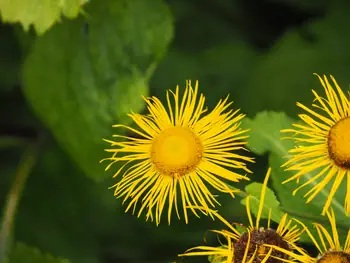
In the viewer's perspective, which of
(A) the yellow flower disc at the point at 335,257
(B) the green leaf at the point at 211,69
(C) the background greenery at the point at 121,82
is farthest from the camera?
(B) the green leaf at the point at 211,69

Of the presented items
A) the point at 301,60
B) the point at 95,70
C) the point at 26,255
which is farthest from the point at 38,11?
the point at 301,60

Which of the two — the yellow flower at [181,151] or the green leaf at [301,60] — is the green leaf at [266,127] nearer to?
the yellow flower at [181,151]

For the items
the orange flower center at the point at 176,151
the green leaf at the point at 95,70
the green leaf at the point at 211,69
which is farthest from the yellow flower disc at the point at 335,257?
the green leaf at the point at 211,69

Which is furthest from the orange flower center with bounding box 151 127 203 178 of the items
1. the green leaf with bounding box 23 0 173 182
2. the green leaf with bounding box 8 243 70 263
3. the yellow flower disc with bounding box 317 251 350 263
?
the green leaf with bounding box 8 243 70 263

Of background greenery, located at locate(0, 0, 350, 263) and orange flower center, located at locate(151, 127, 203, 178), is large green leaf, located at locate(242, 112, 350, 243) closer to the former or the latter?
background greenery, located at locate(0, 0, 350, 263)

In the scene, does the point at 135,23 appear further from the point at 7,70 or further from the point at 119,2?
the point at 7,70
